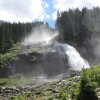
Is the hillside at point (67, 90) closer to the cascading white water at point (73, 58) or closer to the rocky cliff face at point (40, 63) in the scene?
the rocky cliff face at point (40, 63)

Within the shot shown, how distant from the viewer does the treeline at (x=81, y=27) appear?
525 feet

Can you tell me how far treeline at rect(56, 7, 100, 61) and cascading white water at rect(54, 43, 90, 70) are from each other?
6230 mm

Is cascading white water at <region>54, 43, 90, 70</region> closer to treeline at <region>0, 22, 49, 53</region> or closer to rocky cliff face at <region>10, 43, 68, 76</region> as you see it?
rocky cliff face at <region>10, 43, 68, 76</region>

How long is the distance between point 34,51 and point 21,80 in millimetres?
24222

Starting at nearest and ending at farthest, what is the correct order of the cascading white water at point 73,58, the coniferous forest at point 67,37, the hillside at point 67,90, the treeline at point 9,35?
1. the hillside at point 67,90
2. the cascading white water at point 73,58
3. the coniferous forest at point 67,37
4. the treeline at point 9,35

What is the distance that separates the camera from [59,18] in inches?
7298

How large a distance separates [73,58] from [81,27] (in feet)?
97.7

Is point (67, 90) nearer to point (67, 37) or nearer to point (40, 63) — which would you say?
point (40, 63)

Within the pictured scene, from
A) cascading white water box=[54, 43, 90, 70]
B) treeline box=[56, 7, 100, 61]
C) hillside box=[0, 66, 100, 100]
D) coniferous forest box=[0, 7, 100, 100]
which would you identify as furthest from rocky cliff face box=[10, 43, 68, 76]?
hillside box=[0, 66, 100, 100]

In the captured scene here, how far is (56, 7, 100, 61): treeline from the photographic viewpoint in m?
160

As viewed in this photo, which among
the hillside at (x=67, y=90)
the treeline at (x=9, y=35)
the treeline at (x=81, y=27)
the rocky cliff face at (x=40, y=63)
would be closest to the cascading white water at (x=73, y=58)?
the rocky cliff face at (x=40, y=63)

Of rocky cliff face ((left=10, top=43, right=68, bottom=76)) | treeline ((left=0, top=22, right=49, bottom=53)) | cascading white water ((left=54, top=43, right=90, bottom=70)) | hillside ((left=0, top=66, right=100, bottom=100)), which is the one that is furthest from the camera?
treeline ((left=0, top=22, right=49, bottom=53))

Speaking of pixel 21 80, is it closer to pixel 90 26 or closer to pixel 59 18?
pixel 90 26

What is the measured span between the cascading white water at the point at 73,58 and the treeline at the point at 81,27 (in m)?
6.23
